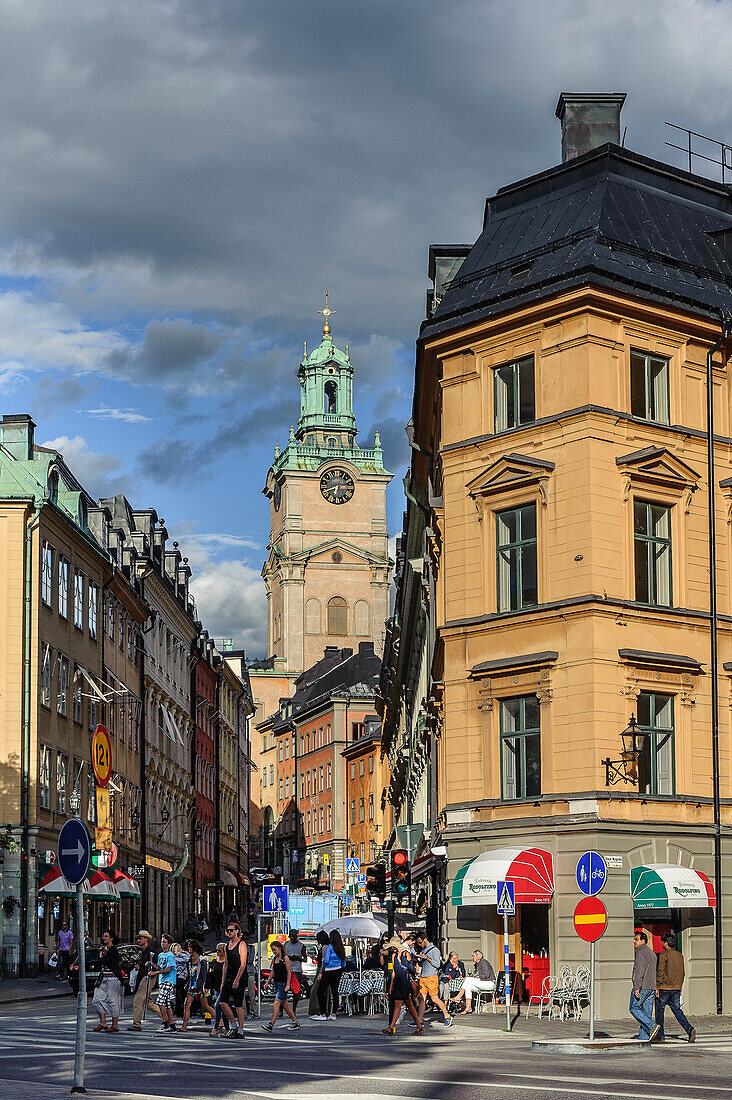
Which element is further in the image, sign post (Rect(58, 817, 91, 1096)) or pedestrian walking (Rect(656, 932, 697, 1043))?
pedestrian walking (Rect(656, 932, 697, 1043))

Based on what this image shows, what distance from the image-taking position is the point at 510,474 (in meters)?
34.0

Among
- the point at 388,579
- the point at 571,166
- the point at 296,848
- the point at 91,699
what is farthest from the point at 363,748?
the point at 571,166

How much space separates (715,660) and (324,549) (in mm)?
121328

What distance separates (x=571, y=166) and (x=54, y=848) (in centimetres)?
2710

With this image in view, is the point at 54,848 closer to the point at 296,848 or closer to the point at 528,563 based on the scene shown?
the point at 528,563

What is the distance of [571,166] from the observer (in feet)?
120

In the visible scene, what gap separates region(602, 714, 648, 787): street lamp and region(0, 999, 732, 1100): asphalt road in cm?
584

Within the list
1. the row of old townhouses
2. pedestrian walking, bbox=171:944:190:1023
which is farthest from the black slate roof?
the row of old townhouses

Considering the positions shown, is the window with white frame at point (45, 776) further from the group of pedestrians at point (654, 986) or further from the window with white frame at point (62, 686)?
the group of pedestrians at point (654, 986)

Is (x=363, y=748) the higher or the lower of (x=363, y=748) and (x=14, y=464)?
the lower

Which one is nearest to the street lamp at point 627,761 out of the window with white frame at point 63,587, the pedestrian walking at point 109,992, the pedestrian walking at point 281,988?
the pedestrian walking at point 281,988

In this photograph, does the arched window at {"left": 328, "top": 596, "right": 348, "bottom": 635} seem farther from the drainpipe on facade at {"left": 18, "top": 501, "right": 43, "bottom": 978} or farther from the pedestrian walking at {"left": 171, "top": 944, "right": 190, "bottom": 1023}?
the pedestrian walking at {"left": 171, "top": 944, "right": 190, "bottom": 1023}

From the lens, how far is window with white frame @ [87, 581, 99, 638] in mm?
58438

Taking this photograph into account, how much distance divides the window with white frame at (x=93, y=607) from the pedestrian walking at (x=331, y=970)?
27.9 meters
